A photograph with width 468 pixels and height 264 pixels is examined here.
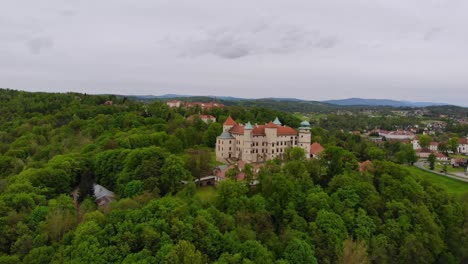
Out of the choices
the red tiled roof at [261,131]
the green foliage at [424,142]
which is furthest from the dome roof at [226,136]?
the green foliage at [424,142]

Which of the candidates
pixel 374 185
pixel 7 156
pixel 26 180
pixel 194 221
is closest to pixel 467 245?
pixel 374 185

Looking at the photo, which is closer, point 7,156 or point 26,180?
point 26,180

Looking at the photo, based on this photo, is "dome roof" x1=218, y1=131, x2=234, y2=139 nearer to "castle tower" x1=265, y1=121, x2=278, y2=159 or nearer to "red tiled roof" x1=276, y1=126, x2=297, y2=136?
"castle tower" x1=265, y1=121, x2=278, y2=159

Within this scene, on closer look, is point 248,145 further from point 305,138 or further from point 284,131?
point 305,138

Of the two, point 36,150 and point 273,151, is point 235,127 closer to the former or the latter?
point 273,151

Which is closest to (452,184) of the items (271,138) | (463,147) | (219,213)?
(271,138)

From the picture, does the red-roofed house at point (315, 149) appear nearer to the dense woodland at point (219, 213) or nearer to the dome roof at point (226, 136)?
the dense woodland at point (219, 213)
